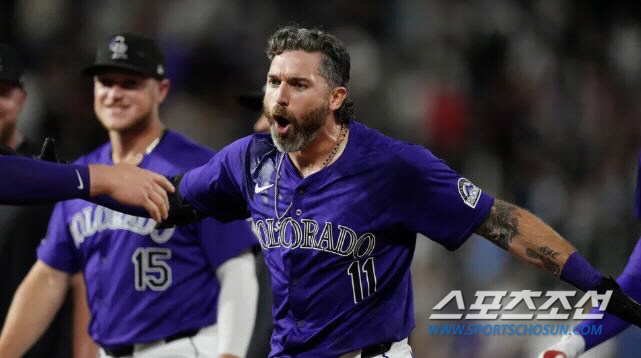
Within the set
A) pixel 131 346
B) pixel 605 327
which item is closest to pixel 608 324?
pixel 605 327

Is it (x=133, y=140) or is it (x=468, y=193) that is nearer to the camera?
(x=468, y=193)

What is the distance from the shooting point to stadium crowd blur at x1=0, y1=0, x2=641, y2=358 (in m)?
7.96

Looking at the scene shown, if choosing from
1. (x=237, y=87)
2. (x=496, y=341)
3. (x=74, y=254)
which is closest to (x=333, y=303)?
(x=74, y=254)

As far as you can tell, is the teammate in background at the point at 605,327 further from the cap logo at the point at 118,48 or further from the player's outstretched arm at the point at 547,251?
the cap logo at the point at 118,48

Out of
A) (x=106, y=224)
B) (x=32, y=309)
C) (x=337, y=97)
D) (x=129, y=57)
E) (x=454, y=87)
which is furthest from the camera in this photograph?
(x=454, y=87)

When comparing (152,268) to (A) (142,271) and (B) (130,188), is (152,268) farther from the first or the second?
(B) (130,188)

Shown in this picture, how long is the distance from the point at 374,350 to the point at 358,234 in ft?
1.32

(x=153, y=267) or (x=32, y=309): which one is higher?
(x=153, y=267)

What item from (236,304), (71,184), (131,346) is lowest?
(131,346)

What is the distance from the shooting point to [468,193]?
364 cm

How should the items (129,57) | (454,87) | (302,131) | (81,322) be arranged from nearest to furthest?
(302,131), (129,57), (81,322), (454,87)

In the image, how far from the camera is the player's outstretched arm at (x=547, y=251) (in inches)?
142

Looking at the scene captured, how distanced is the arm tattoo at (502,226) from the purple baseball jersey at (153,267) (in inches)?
54.7

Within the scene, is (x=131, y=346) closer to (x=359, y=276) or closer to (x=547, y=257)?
(x=359, y=276)
